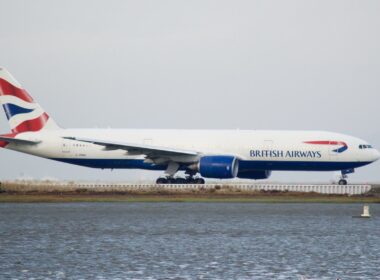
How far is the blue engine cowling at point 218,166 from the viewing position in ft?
221

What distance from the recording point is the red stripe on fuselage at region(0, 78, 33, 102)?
249 feet

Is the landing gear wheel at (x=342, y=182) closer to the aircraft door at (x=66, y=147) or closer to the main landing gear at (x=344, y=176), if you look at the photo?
the main landing gear at (x=344, y=176)

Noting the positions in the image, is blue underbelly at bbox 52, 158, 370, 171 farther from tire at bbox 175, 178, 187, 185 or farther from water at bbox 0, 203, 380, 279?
water at bbox 0, 203, 380, 279

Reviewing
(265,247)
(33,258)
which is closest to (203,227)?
(265,247)

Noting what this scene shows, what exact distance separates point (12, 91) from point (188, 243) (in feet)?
140

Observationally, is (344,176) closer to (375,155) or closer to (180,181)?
(375,155)

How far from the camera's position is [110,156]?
72438 mm

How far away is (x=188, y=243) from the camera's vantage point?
3631 centimetres

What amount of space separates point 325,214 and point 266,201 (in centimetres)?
904

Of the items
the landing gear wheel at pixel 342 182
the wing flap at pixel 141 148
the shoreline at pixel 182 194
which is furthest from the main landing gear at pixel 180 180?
the landing gear wheel at pixel 342 182

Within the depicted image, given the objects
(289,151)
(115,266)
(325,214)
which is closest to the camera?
(115,266)

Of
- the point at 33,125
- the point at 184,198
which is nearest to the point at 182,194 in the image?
the point at 184,198

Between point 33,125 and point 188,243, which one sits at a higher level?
point 33,125

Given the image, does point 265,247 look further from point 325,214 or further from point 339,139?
point 339,139
